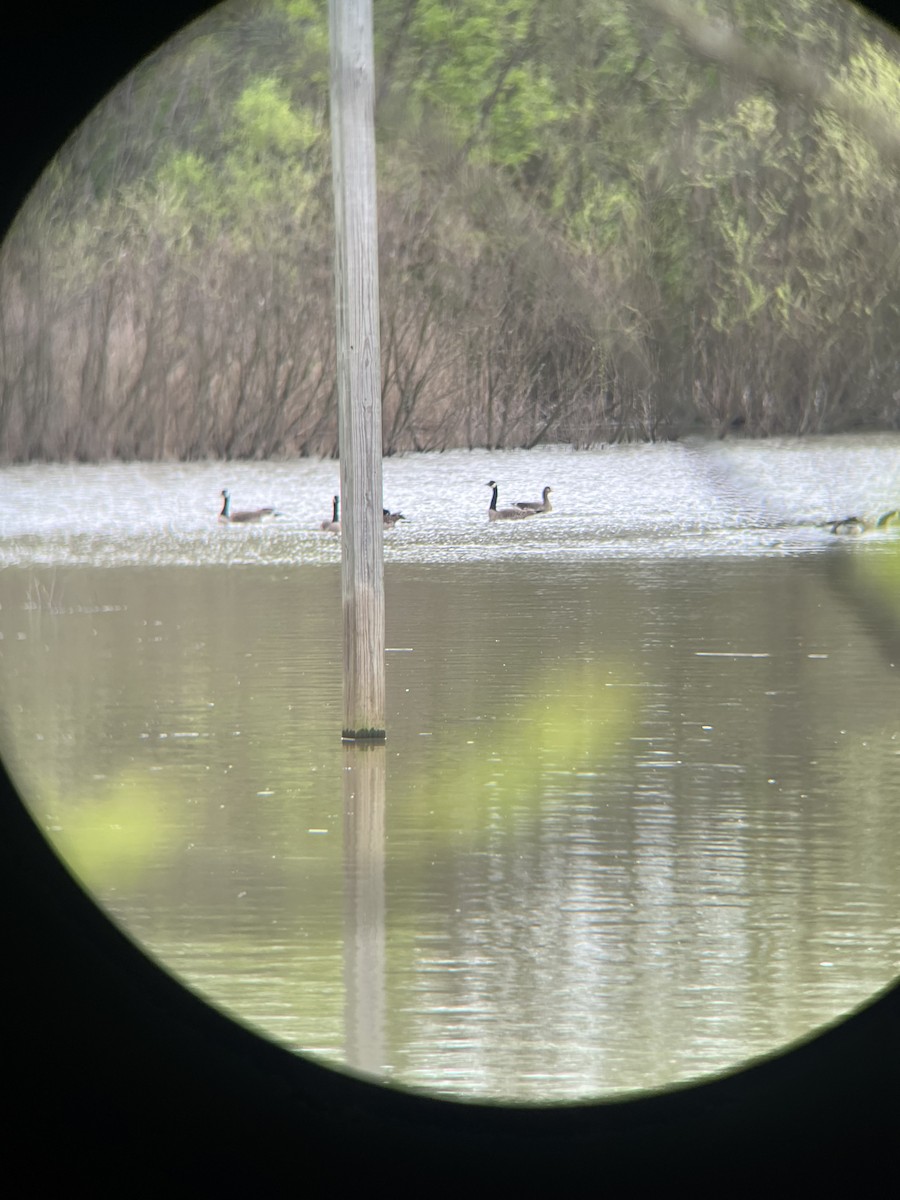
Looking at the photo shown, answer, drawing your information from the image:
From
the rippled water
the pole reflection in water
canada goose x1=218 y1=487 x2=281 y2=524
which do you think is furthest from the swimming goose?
the pole reflection in water

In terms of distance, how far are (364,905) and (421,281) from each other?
1204 centimetres

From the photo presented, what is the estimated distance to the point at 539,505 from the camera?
14008mm

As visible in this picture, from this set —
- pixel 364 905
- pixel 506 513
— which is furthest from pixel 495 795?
pixel 506 513

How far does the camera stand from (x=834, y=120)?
1246cm

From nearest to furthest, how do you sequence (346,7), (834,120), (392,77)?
(346,7) → (834,120) → (392,77)

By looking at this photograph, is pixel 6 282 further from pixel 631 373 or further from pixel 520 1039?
pixel 520 1039

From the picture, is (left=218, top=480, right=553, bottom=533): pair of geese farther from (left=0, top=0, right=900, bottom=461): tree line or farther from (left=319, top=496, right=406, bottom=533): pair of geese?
(left=0, top=0, right=900, bottom=461): tree line

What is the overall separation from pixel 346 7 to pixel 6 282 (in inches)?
402

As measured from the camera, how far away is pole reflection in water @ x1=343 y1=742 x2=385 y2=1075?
335 centimetres

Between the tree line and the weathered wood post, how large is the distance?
829cm

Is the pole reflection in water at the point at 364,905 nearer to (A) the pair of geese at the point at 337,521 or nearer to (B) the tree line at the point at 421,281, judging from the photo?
(A) the pair of geese at the point at 337,521

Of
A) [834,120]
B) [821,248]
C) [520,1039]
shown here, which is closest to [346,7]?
[520,1039]

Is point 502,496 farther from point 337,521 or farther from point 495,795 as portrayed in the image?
point 495,795

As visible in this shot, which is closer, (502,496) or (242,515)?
(242,515)
